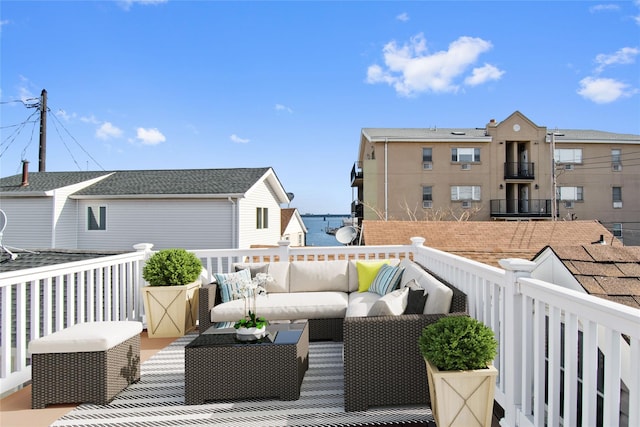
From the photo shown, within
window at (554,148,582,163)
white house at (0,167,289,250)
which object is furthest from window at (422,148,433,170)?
white house at (0,167,289,250)

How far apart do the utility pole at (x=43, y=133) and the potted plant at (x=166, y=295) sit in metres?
16.9

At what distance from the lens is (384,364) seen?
2.79 m

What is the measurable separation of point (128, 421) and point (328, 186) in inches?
821

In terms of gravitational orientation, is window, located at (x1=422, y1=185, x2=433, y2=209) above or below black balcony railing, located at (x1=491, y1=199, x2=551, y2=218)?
above

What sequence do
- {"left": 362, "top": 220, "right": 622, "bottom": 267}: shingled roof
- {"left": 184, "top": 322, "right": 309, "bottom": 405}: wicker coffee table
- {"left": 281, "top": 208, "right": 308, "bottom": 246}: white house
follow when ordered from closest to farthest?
1. {"left": 184, "top": 322, "right": 309, "bottom": 405}: wicker coffee table
2. {"left": 362, "top": 220, "right": 622, "bottom": 267}: shingled roof
3. {"left": 281, "top": 208, "right": 308, "bottom": 246}: white house

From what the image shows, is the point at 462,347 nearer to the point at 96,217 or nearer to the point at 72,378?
the point at 72,378

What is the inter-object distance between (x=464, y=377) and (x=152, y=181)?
15.0 metres

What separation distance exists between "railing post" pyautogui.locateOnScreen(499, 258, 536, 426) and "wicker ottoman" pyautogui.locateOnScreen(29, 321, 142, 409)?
Answer: 8.91 feet

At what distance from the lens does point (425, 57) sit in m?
11.8

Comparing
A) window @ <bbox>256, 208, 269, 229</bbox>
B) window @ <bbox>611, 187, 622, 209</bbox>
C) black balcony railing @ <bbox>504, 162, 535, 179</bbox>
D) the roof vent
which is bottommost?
window @ <bbox>256, 208, 269, 229</bbox>

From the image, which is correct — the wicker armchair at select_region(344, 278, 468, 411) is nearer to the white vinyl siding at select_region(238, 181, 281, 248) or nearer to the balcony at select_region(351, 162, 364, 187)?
the white vinyl siding at select_region(238, 181, 281, 248)

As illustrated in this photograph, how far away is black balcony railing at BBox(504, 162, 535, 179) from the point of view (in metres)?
21.7

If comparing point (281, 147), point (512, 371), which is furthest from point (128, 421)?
point (281, 147)

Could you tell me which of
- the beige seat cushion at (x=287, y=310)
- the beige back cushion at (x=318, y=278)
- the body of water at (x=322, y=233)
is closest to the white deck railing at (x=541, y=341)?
the beige seat cushion at (x=287, y=310)
